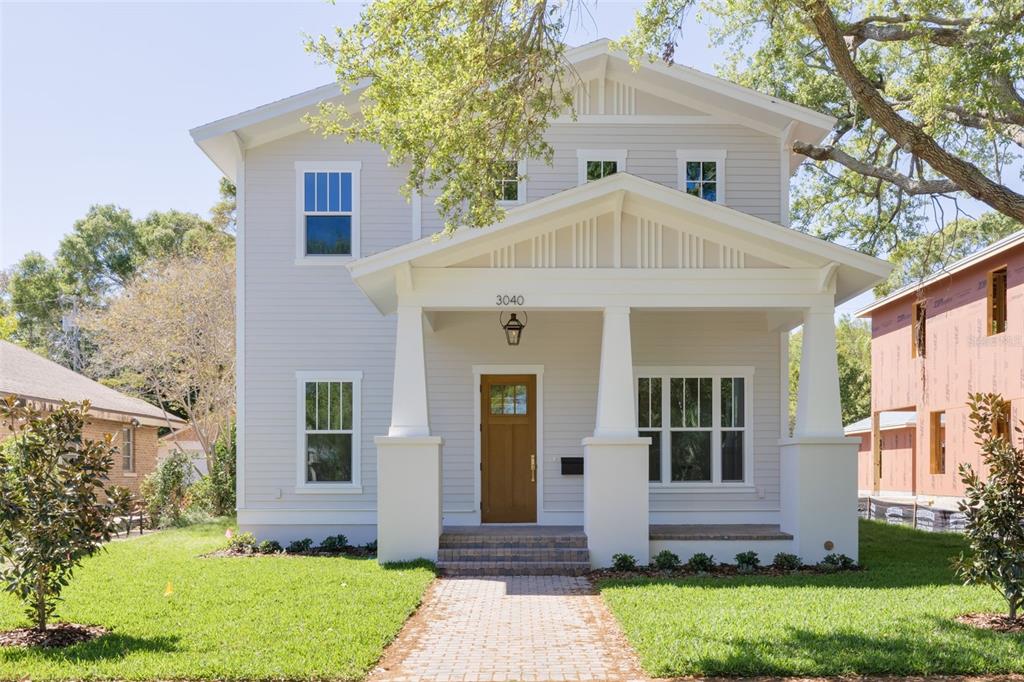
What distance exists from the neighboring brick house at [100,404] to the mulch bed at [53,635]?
13.3 meters

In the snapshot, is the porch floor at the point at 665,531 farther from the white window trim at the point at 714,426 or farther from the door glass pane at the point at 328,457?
the door glass pane at the point at 328,457

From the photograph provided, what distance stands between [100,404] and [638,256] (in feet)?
56.8

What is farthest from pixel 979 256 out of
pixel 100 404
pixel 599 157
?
pixel 100 404

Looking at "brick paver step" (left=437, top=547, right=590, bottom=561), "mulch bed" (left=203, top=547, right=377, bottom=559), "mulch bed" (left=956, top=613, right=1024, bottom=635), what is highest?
"mulch bed" (left=956, top=613, right=1024, bottom=635)

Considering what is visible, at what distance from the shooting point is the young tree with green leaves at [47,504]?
828 centimetres

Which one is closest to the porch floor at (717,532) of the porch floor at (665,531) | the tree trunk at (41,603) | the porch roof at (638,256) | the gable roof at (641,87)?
the porch floor at (665,531)

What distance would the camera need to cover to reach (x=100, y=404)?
25.2 m

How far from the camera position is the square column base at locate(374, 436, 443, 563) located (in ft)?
42.1

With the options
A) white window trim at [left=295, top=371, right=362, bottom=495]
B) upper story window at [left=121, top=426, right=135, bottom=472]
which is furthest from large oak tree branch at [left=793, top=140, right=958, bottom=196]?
upper story window at [left=121, top=426, right=135, bottom=472]

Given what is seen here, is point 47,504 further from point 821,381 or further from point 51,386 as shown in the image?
point 51,386

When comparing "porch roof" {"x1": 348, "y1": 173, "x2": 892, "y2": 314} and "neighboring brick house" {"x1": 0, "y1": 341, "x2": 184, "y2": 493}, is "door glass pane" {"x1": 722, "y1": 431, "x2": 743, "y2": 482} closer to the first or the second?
"porch roof" {"x1": 348, "y1": 173, "x2": 892, "y2": 314}

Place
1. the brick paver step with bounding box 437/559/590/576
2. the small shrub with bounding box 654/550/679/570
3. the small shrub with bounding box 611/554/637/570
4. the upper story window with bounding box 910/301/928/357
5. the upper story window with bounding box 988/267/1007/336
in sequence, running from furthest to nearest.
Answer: the upper story window with bounding box 910/301/928/357 → the upper story window with bounding box 988/267/1007/336 → the small shrub with bounding box 654/550/679/570 → the small shrub with bounding box 611/554/637/570 → the brick paver step with bounding box 437/559/590/576

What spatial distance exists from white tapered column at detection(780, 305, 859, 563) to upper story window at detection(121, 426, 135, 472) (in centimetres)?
2013

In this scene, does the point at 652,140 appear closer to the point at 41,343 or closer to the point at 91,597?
the point at 91,597
